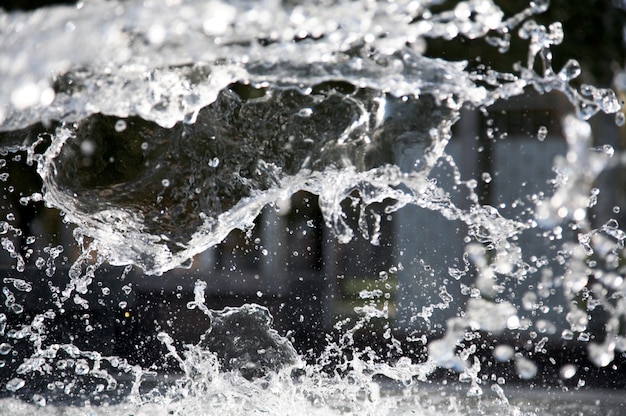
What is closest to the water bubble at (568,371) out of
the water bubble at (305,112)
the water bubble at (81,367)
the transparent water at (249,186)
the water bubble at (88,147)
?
the transparent water at (249,186)

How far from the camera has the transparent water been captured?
152cm

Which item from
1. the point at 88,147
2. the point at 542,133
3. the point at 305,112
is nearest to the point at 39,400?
the point at 88,147

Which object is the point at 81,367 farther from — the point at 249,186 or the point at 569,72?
the point at 569,72

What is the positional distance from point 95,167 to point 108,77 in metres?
0.43

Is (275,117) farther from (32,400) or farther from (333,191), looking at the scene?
(32,400)

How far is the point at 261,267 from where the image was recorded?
5176 mm

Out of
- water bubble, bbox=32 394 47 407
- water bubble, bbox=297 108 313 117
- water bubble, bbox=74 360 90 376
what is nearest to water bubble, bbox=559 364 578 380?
water bubble, bbox=297 108 313 117

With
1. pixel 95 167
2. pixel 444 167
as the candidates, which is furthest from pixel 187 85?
A: pixel 444 167

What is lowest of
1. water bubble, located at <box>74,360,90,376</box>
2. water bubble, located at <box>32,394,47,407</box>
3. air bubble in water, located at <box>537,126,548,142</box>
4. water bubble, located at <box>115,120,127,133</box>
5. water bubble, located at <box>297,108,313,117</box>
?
air bubble in water, located at <box>537,126,548,142</box>

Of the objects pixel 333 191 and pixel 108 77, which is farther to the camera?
pixel 333 191

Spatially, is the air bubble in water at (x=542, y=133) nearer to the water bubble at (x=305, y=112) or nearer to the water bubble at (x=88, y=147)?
the water bubble at (x=305, y=112)

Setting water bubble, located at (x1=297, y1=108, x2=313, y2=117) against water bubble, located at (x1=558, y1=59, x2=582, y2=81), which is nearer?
water bubble, located at (x1=558, y1=59, x2=582, y2=81)

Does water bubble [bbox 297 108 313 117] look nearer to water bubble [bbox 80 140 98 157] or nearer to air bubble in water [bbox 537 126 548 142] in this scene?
water bubble [bbox 80 140 98 157]

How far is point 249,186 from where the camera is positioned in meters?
2.19
